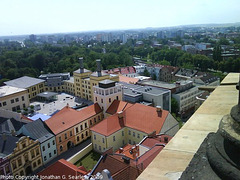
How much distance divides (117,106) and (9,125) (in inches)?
536

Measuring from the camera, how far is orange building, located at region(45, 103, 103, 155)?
989 inches

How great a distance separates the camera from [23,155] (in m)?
20.4

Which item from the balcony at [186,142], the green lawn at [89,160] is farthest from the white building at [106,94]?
the balcony at [186,142]

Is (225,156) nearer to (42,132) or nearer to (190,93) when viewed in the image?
(42,132)

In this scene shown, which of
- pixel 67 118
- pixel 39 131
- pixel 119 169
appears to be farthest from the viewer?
pixel 67 118

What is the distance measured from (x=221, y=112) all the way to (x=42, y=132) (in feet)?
75.1

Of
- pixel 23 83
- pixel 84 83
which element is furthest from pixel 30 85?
pixel 84 83

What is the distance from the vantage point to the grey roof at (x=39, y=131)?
22.9 meters

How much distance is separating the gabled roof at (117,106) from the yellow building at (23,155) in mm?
10811

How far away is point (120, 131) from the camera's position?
24750mm

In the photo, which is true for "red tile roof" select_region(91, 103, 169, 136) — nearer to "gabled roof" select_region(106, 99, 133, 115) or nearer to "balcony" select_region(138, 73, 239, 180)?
"gabled roof" select_region(106, 99, 133, 115)

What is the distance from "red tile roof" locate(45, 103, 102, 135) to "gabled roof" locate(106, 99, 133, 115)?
1.72 m

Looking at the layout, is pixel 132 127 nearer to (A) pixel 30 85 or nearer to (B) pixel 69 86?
(B) pixel 69 86

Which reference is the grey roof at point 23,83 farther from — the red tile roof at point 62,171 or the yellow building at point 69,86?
the red tile roof at point 62,171
